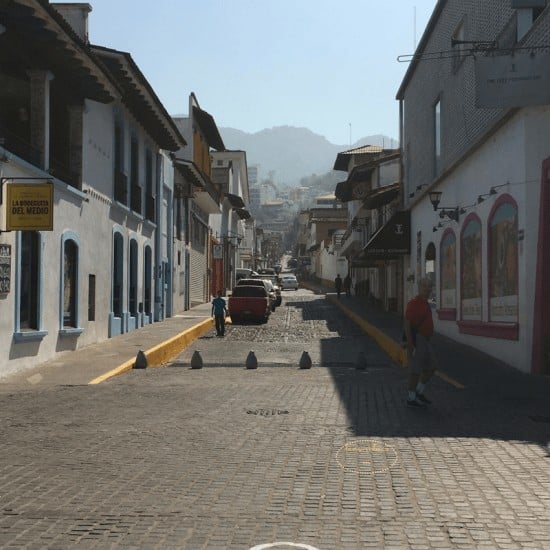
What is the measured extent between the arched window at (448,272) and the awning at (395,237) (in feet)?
20.8

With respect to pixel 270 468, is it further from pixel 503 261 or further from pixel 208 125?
pixel 208 125

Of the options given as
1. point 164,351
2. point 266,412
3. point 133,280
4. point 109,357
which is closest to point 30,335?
point 109,357

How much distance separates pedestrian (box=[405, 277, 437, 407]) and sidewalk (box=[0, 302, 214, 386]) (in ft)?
18.6

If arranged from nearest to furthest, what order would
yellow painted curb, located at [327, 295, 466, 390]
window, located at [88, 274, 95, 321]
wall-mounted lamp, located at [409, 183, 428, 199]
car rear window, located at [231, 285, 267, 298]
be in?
yellow painted curb, located at [327, 295, 466, 390], window, located at [88, 274, 95, 321], wall-mounted lamp, located at [409, 183, 428, 199], car rear window, located at [231, 285, 267, 298]

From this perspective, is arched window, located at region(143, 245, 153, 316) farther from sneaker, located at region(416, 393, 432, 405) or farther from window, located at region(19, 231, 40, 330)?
sneaker, located at region(416, 393, 432, 405)

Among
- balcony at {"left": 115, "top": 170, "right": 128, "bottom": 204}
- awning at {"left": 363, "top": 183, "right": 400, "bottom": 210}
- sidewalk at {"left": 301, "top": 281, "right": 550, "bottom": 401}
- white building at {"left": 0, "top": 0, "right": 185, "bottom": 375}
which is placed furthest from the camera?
awning at {"left": 363, "top": 183, "right": 400, "bottom": 210}

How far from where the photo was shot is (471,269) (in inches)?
758

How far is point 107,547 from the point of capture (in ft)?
16.4

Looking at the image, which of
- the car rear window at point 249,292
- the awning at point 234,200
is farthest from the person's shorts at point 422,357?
the awning at point 234,200

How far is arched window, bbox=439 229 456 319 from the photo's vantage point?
21672 mm

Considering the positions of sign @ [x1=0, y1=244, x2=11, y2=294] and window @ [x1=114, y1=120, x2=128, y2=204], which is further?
window @ [x1=114, y1=120, x2=128, y2=204]

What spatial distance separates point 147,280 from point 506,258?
14.6 metres

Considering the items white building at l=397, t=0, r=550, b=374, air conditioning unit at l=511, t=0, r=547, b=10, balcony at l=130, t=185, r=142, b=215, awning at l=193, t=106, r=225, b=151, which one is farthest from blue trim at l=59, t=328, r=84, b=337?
awning at l=193, t=106, r=225, b=151

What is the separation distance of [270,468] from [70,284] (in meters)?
11.7
